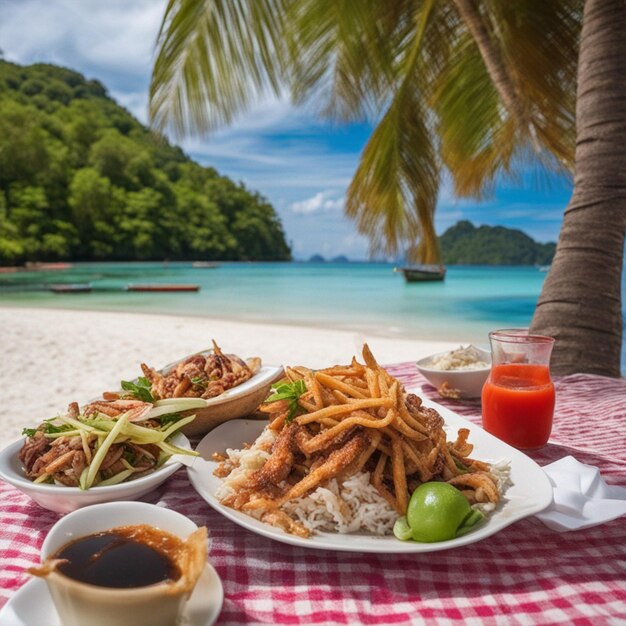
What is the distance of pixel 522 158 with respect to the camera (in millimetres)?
8281

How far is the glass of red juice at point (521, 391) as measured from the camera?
1980mm

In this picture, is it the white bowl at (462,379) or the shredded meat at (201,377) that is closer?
the shredded meat at (201,377)

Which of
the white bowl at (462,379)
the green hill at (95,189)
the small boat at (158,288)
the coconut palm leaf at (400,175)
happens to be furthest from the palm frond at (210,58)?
the green hill at (95,189)

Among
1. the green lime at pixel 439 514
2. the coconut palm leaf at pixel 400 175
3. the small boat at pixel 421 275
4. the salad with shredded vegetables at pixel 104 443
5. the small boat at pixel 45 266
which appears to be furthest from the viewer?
the small boat at pixel 45 266

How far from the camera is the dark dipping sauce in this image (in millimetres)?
1016

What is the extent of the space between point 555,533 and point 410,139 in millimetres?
5820

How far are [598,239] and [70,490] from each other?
12.4 feet

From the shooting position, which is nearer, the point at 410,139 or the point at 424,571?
the point at 424,571

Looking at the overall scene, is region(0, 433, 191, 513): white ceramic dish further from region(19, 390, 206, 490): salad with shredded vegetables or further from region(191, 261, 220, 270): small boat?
region(191, 261, 220, 270): small boat

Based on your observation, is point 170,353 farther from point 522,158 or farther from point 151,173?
point 151,173

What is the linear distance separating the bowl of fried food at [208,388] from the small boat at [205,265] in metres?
55.9

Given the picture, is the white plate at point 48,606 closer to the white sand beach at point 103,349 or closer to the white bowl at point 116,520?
the white bowl at point 116,520

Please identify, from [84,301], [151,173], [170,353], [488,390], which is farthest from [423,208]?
[151,173]

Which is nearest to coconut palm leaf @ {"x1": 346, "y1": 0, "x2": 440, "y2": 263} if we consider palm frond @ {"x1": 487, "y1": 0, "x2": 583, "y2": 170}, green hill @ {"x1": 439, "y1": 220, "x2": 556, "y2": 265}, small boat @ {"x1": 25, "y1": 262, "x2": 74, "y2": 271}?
palm frond @ {"x1": 487, "y1": 0, "x2": 583, "y2": 170}
